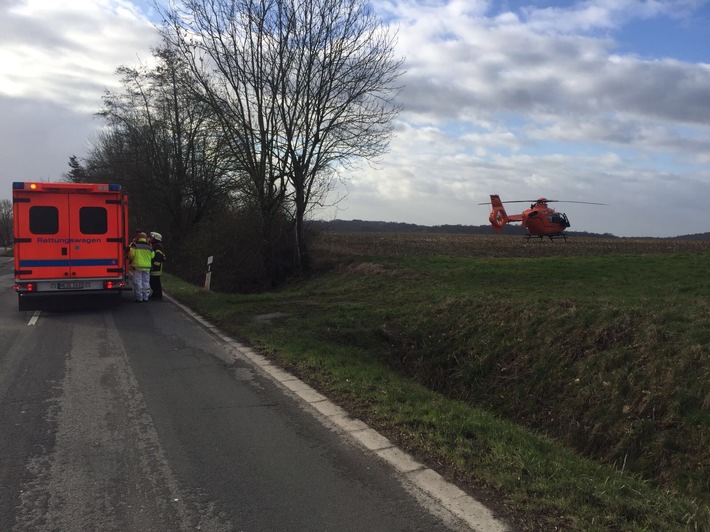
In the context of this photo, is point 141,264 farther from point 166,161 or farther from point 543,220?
point 543,220

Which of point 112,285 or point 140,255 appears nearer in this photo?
point 112,285

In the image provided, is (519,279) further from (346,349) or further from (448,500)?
(448,500)

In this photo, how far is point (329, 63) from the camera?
20.3 metres

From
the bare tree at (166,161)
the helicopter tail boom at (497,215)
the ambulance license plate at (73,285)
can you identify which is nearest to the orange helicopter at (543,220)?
the helicopter tail boom at (497,215)

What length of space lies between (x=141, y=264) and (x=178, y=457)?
11571mm

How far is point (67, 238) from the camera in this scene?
13477 mm

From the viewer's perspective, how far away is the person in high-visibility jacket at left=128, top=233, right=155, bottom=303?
15.4 meters

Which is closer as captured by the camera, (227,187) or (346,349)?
(346,349)

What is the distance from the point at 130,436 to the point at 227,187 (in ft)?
70.5

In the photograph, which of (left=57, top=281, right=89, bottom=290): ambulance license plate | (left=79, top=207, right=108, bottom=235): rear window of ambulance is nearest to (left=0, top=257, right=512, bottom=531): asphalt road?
(left=57, top=281, right=89, bottom=290): ambulance license plate

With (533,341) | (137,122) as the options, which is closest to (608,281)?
(533,341)

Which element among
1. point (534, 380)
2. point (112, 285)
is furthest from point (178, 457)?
point (112, 285)

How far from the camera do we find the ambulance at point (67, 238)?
13.1 metres

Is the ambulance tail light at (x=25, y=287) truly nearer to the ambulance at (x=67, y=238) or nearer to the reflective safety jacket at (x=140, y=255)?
the ambulance at (x=67, y=238)
